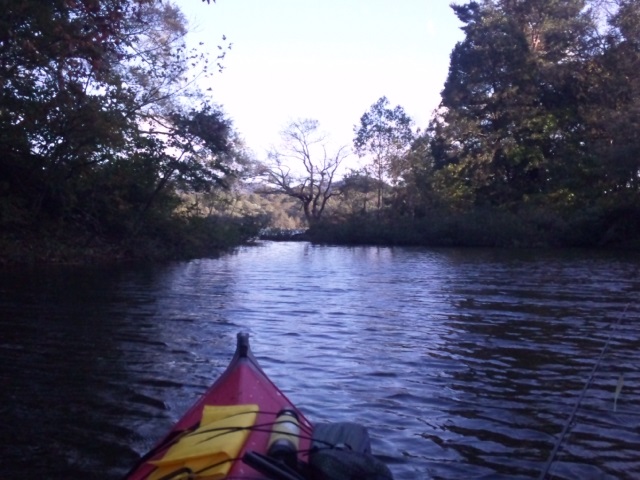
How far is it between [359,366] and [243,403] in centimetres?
436

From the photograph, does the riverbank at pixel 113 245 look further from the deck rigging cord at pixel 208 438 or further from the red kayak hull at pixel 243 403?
the deck rigging cord at pixel 208 438

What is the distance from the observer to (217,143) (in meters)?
29.4

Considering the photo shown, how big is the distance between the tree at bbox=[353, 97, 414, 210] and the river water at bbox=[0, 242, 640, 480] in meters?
37.3

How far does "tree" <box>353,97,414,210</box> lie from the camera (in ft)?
180

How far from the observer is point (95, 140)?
74.0ft

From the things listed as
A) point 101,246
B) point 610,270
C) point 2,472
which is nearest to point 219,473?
point 2,472

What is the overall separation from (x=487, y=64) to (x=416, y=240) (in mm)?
9642

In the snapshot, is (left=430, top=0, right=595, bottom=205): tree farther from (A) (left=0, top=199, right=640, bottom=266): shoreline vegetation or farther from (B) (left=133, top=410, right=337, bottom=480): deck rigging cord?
(B) (left=133, top=410, right=337, bottom=480): deck rigging cord

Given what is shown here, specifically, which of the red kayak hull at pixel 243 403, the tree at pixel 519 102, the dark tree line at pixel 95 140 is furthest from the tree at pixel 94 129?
the tree at pixel 519 102

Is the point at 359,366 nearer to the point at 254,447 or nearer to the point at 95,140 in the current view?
the point at 254,447

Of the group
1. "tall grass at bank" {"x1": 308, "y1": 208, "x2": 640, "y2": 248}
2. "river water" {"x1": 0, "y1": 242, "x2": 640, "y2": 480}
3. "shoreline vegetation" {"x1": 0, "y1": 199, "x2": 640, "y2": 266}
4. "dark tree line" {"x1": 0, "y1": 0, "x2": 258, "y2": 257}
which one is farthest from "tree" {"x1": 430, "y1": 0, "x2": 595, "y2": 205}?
"river water" {"x1": 0, "y1": 242, "x2": 640, "y2": 480}

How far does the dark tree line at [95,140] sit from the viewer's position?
17.1m

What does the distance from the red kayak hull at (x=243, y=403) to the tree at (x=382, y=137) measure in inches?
1955

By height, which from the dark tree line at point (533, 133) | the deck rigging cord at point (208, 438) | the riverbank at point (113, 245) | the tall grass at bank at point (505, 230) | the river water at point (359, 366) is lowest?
the river water at point (359, 366)
